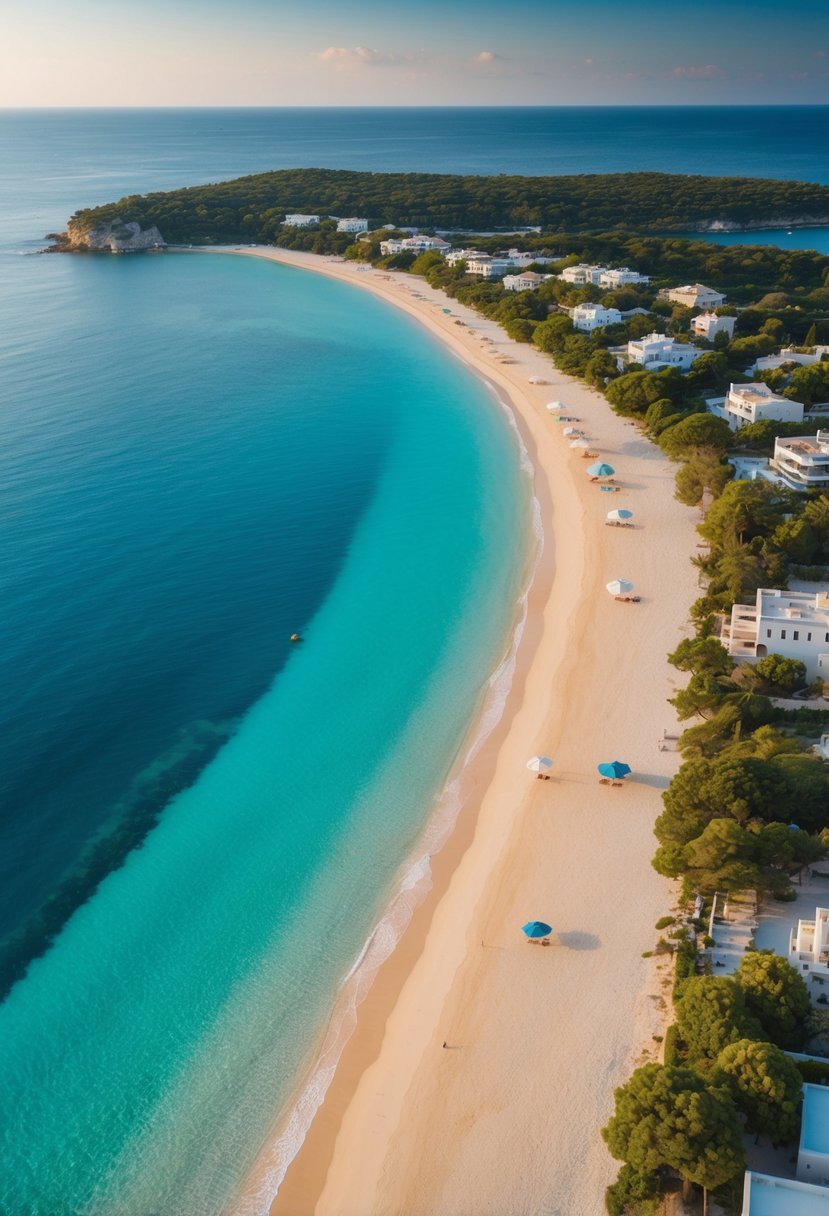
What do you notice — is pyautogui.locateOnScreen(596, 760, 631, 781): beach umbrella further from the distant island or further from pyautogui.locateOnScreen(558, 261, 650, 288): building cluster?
the distant island

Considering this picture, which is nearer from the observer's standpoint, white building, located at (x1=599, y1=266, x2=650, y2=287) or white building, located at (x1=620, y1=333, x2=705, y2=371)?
white building, located at (x1=620, y1=333, x2=705, y2=371)

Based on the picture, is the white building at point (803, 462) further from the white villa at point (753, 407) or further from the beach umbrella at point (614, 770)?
the beach umbrella at point (614, 770)

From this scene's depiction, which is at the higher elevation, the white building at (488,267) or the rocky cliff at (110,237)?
the rocky cliff at (110,237)

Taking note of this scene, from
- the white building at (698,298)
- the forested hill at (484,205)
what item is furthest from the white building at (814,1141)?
the forested hill at (484,205)

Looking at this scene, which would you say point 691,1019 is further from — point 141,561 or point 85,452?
point 85,452

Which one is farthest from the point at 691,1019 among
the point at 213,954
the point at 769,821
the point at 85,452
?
the point at 85,452

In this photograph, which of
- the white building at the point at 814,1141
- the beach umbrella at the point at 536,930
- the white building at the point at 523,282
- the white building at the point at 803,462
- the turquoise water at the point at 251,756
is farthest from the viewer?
the white building at the point at 523,282

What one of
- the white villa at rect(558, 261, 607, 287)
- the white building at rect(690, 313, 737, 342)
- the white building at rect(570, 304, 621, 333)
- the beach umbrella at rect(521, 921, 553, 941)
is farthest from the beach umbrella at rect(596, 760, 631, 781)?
the white villa at rect(558, 261, 607, 287)
